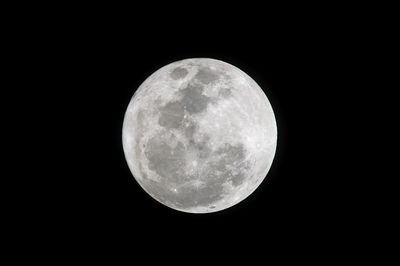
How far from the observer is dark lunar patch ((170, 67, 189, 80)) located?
5.41 m

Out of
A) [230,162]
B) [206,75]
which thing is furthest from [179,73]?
[230,162]

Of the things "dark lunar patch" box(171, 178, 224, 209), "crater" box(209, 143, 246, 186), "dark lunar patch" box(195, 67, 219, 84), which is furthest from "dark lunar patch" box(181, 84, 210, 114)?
"dark lunar patch" box(171, 178, 224, 209)

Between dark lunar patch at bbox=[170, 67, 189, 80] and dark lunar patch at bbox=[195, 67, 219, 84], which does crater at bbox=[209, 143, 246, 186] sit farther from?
dark lunar patch at bbox=[170, 67, 189, 80]

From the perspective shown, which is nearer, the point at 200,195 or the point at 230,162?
the point at 230,162

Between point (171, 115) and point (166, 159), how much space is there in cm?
59

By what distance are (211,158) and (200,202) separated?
770mm

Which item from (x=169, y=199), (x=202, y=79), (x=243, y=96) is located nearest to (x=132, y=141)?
(x=169, y=199)

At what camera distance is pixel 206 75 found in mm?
5387

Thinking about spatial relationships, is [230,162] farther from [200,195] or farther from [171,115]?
[171,115]

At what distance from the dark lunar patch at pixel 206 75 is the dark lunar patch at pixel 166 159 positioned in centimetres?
95

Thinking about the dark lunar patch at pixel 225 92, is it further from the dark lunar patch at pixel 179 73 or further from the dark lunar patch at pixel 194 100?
the dark lunar patch at pixel 179 73

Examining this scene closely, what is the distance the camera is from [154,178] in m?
5.45

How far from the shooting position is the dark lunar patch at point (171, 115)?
16.6 ft

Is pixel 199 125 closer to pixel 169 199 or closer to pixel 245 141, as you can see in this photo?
pixel 245 141
